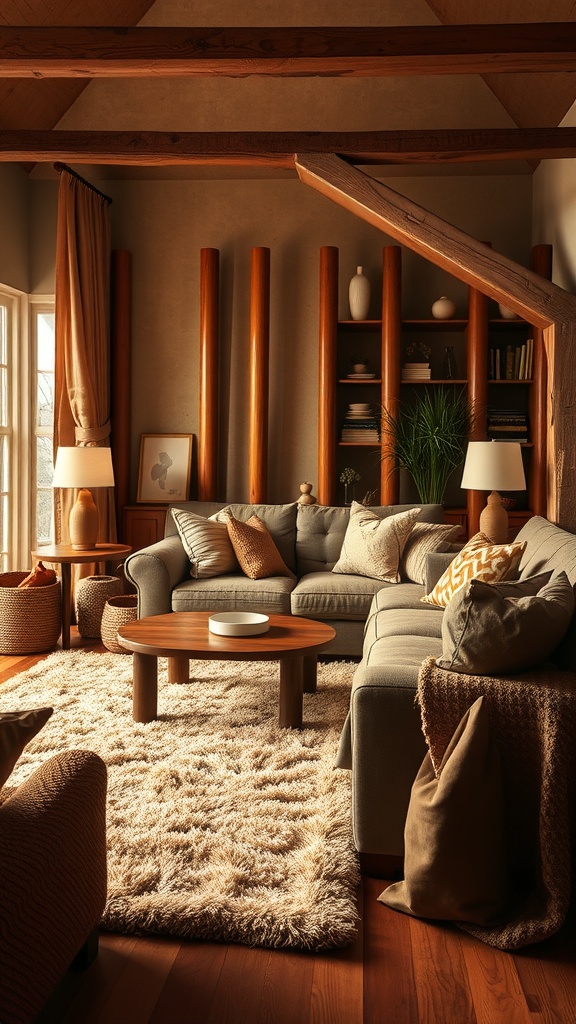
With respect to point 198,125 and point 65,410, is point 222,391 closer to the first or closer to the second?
point 65,410

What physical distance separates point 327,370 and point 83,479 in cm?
188

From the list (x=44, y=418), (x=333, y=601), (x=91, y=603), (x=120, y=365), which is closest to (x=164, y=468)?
(x=120, y=365)

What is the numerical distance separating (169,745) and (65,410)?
3.20 m

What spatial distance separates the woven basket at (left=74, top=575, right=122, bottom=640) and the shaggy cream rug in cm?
81

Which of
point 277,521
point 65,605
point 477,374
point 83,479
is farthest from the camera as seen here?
point 477,374

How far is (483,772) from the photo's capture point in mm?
2074

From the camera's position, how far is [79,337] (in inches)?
224

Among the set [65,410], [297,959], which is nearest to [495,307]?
[65,410]

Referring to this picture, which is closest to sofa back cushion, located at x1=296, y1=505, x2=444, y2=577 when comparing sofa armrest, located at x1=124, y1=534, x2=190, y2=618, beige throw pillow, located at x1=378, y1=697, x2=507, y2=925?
sofa armrest, located at x1=124, y1=534, x2=190, y2=618

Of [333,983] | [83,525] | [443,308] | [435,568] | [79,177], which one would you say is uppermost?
[79,177]

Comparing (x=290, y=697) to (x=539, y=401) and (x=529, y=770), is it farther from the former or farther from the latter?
(x=539, y=401)

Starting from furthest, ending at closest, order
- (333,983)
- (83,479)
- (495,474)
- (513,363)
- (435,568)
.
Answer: (513,363), (83,479), (495,474), (435,568), (333,983)

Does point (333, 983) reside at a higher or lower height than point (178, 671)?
lower

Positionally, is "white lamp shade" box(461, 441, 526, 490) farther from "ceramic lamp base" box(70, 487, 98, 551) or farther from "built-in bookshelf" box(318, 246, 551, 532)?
"ceramic lamp base" box(70, 487, 98, 551)
